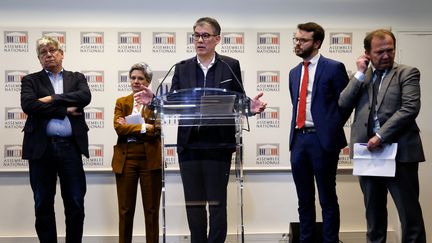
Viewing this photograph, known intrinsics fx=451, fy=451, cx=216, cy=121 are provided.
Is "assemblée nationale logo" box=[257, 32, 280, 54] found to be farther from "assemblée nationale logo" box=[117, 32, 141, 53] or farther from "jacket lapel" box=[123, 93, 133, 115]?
"jacket lapel" box=[123, 93, 133, 115]

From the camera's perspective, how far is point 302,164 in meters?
3.00

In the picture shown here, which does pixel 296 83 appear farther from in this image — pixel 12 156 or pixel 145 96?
pixel 12 156

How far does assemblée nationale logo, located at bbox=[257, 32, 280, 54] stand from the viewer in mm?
4234

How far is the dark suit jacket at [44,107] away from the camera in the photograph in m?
3.26

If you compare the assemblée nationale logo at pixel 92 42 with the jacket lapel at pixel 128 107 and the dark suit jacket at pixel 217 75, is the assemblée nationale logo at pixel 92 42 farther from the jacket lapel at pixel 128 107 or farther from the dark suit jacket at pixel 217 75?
the dark suit jacket at pixel 217 75

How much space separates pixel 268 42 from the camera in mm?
4238

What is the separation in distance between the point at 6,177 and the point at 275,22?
9.46 feet

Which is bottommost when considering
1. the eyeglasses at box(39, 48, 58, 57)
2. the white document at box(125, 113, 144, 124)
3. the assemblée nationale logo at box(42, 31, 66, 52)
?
the white document at box(125, 113, 144, 124)

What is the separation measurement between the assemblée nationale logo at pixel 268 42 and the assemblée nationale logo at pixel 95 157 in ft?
5.72

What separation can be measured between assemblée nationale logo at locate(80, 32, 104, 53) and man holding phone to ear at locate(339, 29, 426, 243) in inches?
91.3

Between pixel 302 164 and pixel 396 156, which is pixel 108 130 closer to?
pixel 302 164

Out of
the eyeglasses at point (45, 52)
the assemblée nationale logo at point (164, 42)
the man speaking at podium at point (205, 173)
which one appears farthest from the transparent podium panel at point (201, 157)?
the assemblée nationale logo at point (164, 42)

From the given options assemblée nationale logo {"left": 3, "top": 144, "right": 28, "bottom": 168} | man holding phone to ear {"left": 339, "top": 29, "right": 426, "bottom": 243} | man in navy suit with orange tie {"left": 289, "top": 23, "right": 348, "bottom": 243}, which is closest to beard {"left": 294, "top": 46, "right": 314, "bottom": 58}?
man in navy suit with orange tie {"left": 289, "top": 23, "right": 348, "bottom": 243}

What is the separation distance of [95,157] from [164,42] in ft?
4.07
